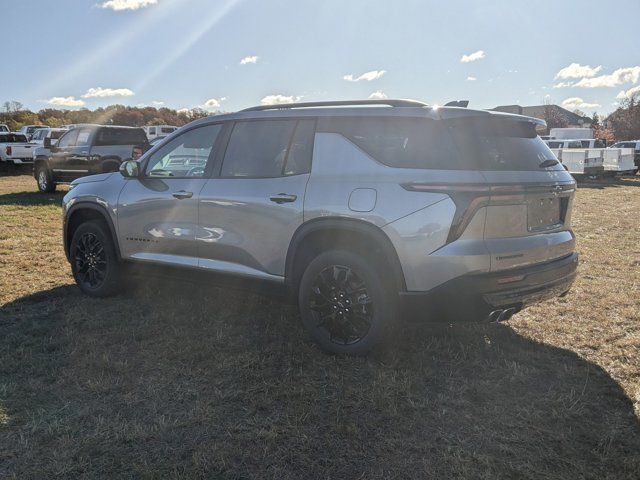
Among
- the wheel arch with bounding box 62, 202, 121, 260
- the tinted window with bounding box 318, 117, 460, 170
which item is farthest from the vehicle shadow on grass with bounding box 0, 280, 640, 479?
the tinted window with bounding box 318, 117, 460, 170

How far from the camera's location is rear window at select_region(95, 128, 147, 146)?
1445 cm

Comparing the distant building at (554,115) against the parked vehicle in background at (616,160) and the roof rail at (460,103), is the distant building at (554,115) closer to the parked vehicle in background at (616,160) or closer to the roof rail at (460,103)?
the parked vehicle in background at (616,160)

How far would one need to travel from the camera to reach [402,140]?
3791mm

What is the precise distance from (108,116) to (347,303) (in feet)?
286

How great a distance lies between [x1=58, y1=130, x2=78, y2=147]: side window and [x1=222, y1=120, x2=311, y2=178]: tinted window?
1172 cm

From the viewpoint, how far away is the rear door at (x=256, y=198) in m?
4.14

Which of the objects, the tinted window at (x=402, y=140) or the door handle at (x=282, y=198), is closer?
the tinted window at (x=402, y=140)

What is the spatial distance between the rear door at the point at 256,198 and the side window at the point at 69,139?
11.7 metres

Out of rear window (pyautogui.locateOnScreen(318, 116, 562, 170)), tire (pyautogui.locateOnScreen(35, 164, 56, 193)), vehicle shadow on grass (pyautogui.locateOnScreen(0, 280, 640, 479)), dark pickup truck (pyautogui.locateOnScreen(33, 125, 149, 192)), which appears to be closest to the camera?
vehicle shadow on grass (pyautogui.locateOnScreen(0, 280, 640, 479))

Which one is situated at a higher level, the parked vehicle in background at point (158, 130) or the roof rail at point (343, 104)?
the parked vehicle in background at point (158, 130)

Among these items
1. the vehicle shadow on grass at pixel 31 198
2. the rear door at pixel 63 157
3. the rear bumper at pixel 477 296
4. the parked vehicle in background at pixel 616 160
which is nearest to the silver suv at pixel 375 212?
the rear bumper at pixel 477 296

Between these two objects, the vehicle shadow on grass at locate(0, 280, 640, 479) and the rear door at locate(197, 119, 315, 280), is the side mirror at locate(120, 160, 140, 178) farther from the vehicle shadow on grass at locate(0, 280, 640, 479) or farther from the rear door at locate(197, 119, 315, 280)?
the vehicle shadow on grass at locate(0, 280, 640, 479)

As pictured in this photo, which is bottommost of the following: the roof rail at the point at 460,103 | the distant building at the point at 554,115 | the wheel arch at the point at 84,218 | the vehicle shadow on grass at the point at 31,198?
the vehicle shadow on grass at the point at 31,198

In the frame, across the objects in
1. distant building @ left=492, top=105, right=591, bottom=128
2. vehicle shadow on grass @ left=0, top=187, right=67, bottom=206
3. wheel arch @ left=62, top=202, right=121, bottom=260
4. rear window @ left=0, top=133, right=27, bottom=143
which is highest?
distant building @ left=492, top=105, right=591, bottom=128
